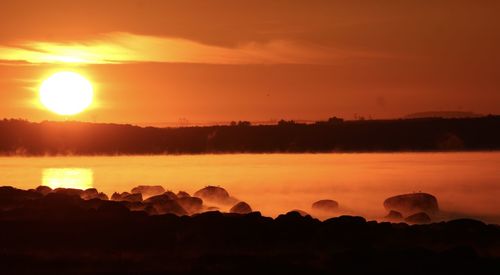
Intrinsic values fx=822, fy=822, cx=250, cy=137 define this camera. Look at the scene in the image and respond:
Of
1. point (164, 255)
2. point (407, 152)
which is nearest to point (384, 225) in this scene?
point (164, 255)

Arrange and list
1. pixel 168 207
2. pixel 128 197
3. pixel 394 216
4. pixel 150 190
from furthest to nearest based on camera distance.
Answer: pixel 150 190, pixel 128 197, pixel 394 216, pixel 168 207

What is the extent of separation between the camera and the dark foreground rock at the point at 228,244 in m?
20.2

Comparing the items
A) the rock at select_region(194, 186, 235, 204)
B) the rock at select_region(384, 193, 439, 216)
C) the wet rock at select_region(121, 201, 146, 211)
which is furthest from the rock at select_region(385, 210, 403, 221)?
the wet rock at select_region(121, 201, 146, 211)

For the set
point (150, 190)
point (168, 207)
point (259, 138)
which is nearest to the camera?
point (168, 207)

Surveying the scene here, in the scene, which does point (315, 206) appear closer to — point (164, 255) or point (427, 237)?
point (427, 237)

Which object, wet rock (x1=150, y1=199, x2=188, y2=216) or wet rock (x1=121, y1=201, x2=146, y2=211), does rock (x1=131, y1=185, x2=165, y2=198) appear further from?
wet rock (x1=121, y1=201, x2=146, y2=211)

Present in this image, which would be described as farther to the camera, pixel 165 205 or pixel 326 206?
pixel 326 206

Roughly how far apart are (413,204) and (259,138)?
180 ft

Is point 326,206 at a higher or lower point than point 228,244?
higher

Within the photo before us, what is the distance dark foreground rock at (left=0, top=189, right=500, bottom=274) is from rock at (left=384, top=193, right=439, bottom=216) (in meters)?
10.7

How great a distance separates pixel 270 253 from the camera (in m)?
23.4

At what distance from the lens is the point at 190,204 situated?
1460 inches

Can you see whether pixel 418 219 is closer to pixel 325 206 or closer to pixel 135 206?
pixel 325 206

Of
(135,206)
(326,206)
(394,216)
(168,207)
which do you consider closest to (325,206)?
(326,206)
